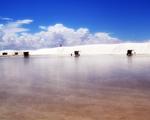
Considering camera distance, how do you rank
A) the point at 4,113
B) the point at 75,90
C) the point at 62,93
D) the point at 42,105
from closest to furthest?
the point at 4,113
the point at 42,105
the point at 62,93
the point at 75,90

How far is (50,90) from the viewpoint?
9.49 meters

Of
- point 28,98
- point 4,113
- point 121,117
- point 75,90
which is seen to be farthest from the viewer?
point 75,90

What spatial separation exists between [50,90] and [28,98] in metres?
1.50

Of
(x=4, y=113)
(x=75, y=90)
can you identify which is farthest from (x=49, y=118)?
(x=75, y=90)

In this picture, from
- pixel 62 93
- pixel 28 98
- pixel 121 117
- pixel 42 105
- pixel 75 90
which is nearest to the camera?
pixel 121 117

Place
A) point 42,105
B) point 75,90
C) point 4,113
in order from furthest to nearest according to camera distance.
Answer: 1. point 75,90
2. point 42,105
3. point 4,113

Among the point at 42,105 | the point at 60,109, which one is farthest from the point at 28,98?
the point at 60,109

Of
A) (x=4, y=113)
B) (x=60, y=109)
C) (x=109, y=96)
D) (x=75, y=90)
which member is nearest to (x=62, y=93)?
(x=75, y=90)

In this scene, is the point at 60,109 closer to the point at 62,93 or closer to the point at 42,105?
the point at 42,105

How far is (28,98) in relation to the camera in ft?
26.5

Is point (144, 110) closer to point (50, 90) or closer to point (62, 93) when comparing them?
point (62, 93)

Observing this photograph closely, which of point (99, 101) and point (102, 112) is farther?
point (99, 101)

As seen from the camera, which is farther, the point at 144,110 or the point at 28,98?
the point at 28,98

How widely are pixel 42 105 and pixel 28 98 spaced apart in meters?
1.07
